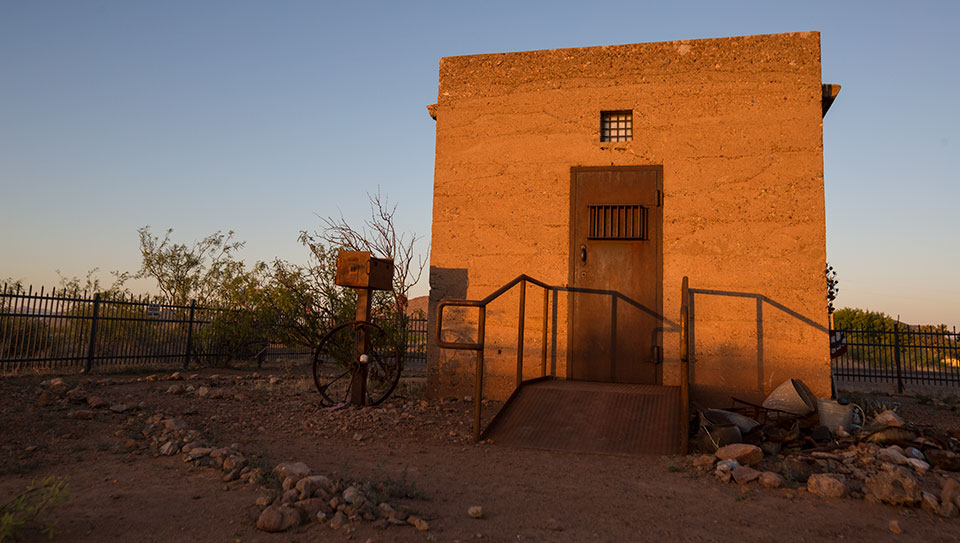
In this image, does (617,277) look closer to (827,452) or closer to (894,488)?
(827,452)

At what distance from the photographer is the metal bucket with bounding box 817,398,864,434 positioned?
500cm

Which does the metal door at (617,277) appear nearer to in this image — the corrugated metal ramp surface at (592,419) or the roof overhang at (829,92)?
the corrugated metal ramp surface at (592,419)

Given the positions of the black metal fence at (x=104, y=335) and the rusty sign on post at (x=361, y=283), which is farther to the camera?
the black metal fence at (x=104, y=335)

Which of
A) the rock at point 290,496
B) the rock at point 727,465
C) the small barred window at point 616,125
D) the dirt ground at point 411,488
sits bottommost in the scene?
the dirt ground at point 411,488

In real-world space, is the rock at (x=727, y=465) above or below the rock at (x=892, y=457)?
below

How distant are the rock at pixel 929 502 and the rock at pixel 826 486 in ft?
1.15

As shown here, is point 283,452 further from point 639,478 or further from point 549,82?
point 549,82

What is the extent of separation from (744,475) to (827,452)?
1.10 m

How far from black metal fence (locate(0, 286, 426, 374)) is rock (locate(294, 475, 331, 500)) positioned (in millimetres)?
5862

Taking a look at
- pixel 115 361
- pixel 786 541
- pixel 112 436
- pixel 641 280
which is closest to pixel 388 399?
pixel 112 436

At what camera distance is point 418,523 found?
106 inches

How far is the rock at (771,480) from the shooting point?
3.44 m

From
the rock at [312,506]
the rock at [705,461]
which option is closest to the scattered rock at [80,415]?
the rock at [312,506]

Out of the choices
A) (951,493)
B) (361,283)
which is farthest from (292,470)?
(951,493)
